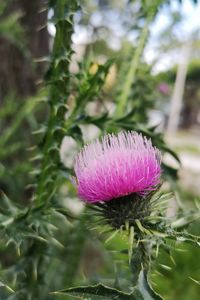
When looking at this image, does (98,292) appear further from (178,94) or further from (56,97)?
(178,94)

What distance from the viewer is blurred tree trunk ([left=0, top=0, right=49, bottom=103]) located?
3459 mm

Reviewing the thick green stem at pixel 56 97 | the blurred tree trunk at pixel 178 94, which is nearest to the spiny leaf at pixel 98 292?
the thick green stem at pixel 56 97

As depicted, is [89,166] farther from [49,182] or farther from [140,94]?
[140,94]

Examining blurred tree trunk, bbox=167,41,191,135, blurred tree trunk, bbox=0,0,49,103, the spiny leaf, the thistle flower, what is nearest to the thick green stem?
the thistle flower

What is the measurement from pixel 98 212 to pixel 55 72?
0.41 m

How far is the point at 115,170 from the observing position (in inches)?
40.8

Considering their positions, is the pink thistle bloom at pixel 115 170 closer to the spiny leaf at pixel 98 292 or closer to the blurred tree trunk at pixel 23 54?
the spiny leaf at pixel 98 292

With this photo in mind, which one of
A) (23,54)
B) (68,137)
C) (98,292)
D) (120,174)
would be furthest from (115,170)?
(23,54)

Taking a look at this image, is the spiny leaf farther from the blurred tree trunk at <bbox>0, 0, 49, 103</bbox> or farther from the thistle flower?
the blurred tree trunk at <bbox>0, 0, 49, 103</bbox>

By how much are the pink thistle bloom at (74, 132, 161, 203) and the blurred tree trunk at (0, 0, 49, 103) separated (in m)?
2.42

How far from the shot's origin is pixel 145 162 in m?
1.06

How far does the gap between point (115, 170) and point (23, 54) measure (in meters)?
2.63

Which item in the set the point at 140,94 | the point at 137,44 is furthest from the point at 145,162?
the point at 140,94

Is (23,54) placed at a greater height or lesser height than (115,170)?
greater
